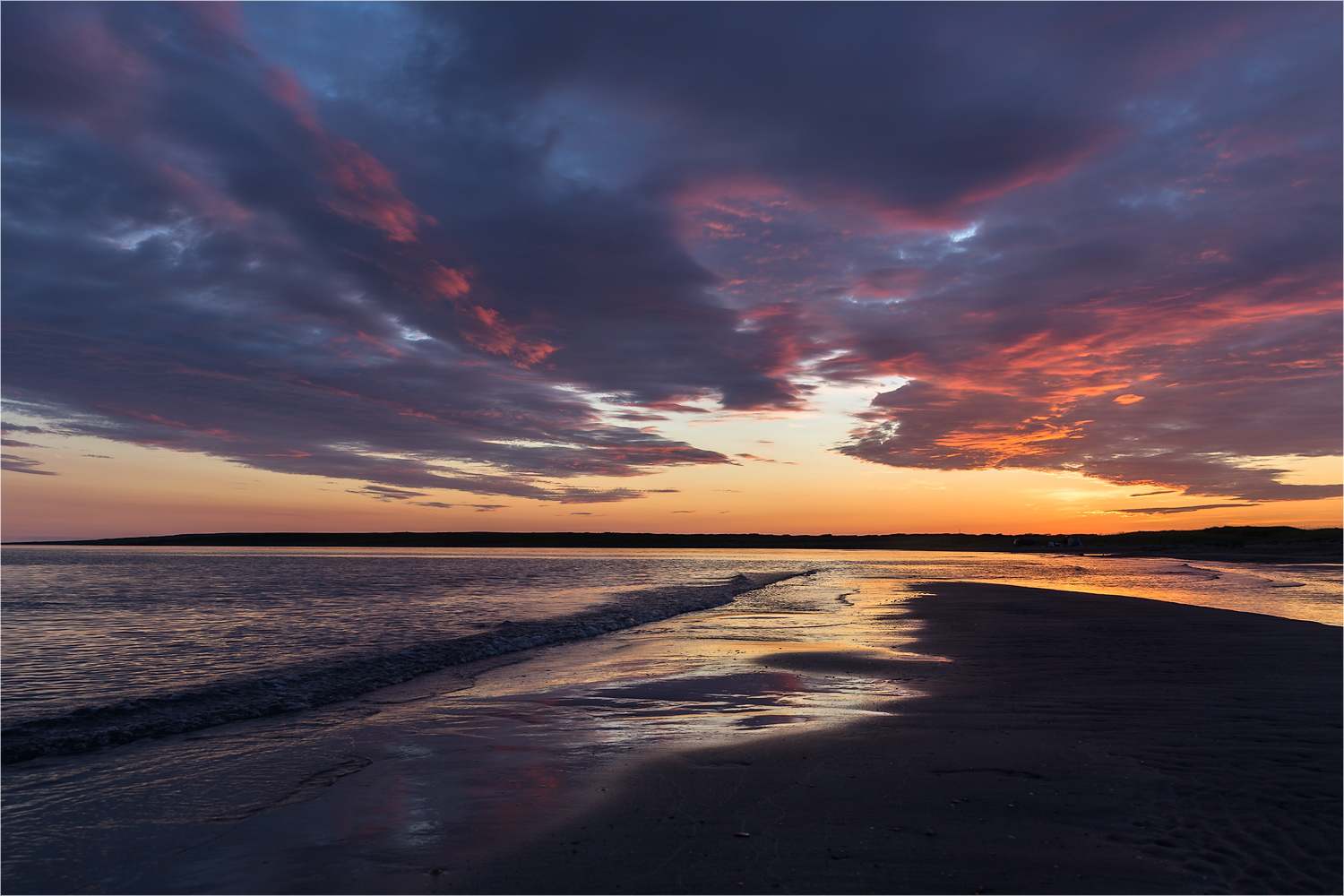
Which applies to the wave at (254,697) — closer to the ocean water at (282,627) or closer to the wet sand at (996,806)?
the ocean water at (282,627)

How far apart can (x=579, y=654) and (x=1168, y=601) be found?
21401mm

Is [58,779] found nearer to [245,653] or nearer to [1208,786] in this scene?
[245,653]

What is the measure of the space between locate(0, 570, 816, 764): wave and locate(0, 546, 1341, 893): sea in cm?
5

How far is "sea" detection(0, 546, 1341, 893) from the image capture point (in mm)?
5516

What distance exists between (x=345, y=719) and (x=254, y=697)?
2.48 metres

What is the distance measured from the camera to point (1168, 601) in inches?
941

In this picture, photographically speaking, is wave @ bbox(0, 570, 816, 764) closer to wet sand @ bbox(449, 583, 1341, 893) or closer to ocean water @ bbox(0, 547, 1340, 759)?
ocean water @ bbox(0, 547, 1340, 759)

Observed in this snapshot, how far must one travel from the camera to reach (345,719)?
9.96 m

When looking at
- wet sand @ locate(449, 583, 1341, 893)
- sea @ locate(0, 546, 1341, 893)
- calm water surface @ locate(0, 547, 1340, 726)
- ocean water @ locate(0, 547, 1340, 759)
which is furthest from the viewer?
calm water surface @ locate(0, 547, 1340, 726)

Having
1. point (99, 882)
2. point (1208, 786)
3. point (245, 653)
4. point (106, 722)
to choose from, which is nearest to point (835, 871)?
point (1208, 786)

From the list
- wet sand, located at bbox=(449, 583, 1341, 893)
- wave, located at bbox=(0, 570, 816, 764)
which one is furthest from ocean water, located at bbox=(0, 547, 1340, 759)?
wet sand, located at bbox=(449, 583, 1341, 893)

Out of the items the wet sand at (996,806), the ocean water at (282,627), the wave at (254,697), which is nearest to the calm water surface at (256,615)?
the ocean water at (282,627)

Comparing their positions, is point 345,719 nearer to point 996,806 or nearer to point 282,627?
point 996,806

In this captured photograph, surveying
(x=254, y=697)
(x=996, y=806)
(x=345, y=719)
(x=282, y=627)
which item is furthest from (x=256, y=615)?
(x=996, y=806)
